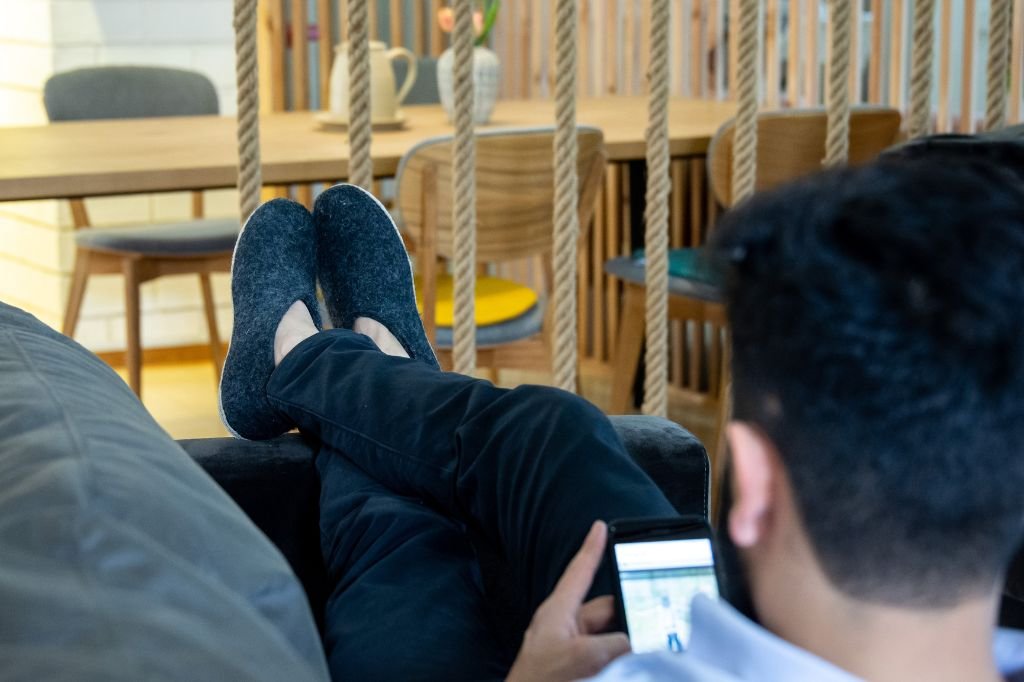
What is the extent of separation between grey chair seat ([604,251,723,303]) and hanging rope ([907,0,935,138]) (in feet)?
2.78

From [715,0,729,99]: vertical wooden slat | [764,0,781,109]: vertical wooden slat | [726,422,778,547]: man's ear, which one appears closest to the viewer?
[726,422,778,547]: man's ear

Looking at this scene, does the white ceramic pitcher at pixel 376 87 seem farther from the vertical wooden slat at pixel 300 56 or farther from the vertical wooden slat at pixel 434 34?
the vertical wooden slat at pixel 434 34

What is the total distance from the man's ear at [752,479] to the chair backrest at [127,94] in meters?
2.95

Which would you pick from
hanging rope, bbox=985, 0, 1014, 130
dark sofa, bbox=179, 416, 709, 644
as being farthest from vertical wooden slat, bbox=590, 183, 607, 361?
dark sofa, bbox=179, 416, 709, 644

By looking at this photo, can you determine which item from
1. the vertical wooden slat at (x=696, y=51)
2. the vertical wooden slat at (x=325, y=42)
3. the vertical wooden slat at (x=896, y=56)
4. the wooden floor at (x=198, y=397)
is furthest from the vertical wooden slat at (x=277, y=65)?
the vertical wooden slat at (x=896, y=56)

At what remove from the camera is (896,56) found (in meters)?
3.11

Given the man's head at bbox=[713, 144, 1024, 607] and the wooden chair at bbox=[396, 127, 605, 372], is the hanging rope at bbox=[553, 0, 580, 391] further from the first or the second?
the man's head at bbox=[713, 144, 1024, 607]

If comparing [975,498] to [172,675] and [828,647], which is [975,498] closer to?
[828,647]

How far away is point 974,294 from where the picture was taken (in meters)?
0.52

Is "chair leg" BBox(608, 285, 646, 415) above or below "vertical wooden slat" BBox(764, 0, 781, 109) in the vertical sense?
below

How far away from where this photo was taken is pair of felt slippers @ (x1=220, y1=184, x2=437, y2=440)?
4.56 ft

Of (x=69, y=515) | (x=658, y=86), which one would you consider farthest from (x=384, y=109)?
(x=69, y=515)

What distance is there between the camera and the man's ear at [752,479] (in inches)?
22.8

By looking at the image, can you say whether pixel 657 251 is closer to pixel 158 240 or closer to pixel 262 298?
pixel 262 298
